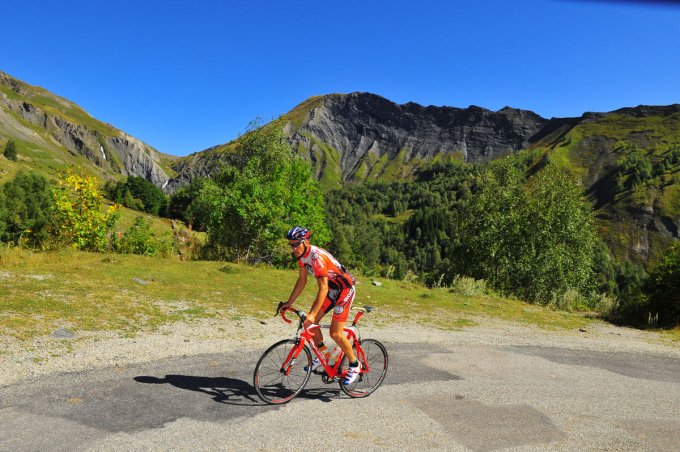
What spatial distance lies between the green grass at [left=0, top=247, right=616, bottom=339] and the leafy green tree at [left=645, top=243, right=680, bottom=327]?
3037 mm

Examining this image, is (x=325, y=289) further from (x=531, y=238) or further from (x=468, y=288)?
(x=531, y=238)

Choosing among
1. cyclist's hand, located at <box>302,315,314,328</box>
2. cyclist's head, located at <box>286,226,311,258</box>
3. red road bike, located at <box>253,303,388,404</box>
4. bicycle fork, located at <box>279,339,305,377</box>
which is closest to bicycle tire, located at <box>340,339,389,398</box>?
red road bike, located at <box>253,303,388,404</box>

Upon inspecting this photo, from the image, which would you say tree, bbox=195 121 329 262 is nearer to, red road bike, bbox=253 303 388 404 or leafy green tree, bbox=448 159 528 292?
leafy green tree, bbox=448 159 528 292

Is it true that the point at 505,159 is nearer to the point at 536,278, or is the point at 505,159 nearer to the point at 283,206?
the point at 536,278

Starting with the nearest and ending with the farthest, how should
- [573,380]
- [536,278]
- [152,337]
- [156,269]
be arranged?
[573,380] → [152,337] → [156,269] → [536,278]

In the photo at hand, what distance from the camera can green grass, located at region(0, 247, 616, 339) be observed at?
1038cm

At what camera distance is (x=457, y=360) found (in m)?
10.1

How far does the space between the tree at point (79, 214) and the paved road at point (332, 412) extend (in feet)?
54.0

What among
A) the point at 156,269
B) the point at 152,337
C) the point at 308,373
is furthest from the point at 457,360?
the point at 156,269

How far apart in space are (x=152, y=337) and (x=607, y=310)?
2267cm

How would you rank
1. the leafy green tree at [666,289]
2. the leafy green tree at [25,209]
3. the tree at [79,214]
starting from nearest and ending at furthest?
the leafy green tree at [666,289] < the tree at [79,214] < the leafy green tree at [25,209]

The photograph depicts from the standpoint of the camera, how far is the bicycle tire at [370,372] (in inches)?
291

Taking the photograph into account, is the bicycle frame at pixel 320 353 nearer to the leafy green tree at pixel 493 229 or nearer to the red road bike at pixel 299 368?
the red road bike at pixel 299 368

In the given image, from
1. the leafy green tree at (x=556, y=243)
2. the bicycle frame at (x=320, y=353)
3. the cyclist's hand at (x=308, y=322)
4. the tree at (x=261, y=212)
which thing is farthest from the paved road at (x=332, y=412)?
the leafy green tree at (x=556, y=243)
